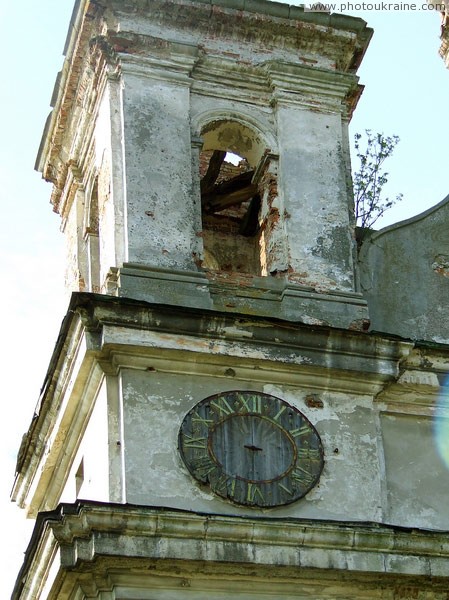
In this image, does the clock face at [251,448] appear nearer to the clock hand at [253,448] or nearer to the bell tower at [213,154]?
the clock hand at [253,448]

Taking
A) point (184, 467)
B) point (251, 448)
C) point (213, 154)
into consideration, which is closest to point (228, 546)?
point (184, 467)

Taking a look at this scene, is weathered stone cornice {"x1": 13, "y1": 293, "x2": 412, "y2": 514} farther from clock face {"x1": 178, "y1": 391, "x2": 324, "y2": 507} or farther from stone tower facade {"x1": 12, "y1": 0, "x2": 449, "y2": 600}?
clock face {"x1": 178, "y1": 391, "x2": 324, "y2": 507}

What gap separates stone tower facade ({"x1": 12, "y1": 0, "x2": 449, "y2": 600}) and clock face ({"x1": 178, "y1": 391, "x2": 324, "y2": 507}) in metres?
0.02

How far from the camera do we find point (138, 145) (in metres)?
14.5

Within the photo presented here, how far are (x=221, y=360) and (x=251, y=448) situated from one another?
0.79 meters

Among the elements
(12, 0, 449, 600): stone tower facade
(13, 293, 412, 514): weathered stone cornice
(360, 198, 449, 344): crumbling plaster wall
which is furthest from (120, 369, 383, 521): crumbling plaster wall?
(360, 198, 449, 344): crumbling plaster wall

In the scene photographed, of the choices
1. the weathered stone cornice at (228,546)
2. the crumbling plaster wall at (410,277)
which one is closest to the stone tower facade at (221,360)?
the weathered stone cornice at (228,546)

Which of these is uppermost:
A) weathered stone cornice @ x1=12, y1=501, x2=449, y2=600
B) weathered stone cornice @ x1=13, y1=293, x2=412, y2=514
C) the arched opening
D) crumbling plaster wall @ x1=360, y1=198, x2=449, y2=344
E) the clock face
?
the arched opening

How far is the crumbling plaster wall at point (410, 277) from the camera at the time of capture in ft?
47.7

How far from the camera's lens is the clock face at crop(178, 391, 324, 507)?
41.8 ft

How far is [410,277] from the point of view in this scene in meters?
14.8

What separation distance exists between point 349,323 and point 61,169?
445 centimetres

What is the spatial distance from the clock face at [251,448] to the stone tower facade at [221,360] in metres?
0.02

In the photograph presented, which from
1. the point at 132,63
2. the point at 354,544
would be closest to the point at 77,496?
the point at 354,544
